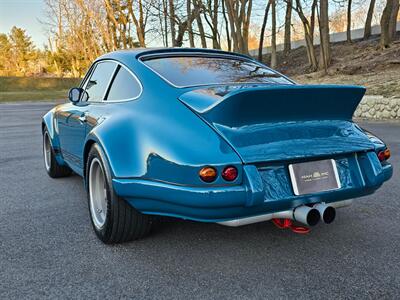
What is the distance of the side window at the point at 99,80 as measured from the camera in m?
3.52

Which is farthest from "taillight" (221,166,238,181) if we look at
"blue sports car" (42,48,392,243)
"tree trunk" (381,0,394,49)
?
"tree trunk" (381,0,394,49)

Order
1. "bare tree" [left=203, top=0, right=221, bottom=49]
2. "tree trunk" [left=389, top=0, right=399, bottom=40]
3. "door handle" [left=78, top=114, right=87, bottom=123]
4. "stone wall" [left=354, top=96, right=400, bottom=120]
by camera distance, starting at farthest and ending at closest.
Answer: "bare tree" [left=203, top=0, right=221, bottom=49], "tree trunk" [left=389, top=0, right=399, bottom=40], "stone wall" [left=354, top=96, right=400, bottom=120], "door handle" [left=78, top=114, right=87, bottom=123]

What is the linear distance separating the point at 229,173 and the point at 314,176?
0.58 meters

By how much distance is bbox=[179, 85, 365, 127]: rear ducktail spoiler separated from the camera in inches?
92.7

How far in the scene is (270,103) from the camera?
7.97 ft

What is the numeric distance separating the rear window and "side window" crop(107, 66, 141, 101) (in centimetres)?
18

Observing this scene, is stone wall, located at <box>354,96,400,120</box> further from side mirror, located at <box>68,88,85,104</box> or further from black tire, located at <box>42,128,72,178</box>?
side mirror, located at <box>68,88,85,104</box>

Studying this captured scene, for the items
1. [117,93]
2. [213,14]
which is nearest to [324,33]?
[213,14]

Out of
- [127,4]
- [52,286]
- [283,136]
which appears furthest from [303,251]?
[127,4]

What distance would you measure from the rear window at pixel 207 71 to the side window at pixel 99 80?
0.49 metres

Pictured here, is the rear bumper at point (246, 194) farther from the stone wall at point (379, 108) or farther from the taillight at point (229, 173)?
the stone wall at point (379, 108)

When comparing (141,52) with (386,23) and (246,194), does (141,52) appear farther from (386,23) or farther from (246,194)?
(386,23)

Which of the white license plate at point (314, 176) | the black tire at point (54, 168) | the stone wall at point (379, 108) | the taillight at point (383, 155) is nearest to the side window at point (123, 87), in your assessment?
the white license plate at point (314, 176)

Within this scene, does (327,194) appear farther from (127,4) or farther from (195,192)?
(127,4)
